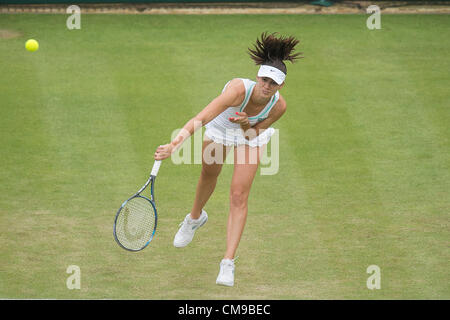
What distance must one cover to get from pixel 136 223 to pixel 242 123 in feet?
3.77

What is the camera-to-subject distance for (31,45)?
39.7 ft

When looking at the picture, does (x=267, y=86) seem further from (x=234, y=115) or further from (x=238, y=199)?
(x=238, y=199)

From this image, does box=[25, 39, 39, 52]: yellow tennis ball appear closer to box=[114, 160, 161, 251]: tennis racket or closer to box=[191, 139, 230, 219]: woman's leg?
box=[191, 139, 230, 219]: woman's leg

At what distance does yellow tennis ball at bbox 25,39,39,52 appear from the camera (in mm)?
12016

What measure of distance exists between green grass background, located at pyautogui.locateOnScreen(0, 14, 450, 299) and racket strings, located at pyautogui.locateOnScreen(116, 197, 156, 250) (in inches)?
14.0

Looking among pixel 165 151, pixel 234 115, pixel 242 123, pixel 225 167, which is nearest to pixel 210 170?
pixel 234 115

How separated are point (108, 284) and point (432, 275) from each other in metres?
2.62

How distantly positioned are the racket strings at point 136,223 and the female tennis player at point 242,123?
2.06 feet

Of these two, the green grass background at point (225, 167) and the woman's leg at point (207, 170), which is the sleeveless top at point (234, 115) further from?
the green grass background at point (225, 167)

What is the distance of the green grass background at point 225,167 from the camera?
21.9 ft

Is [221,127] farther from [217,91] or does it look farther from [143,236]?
[217,91]

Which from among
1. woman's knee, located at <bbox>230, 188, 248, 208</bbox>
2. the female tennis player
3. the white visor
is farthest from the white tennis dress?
woman's knee, located at <bbox>230, 188, 248, 208</bbox>

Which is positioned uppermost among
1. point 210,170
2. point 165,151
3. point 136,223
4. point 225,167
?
point 225,167

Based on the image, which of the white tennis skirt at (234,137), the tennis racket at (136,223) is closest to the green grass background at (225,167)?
the tennis racket at (136,223)
